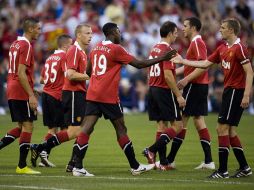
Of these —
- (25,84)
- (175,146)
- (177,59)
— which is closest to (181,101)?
(177,59)

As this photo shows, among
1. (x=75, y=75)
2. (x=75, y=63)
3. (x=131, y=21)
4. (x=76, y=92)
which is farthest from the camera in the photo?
(x=131, y=21)

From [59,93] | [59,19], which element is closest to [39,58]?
[59,19]

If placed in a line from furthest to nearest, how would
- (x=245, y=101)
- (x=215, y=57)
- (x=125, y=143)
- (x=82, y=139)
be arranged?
(x=215, y=57)
(x=125, y=143)
(x=82, y=139)
(x=245, y=101)

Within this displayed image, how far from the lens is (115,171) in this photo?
15.0 meters

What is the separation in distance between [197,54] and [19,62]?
10.7 ft

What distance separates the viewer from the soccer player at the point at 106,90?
14062 millimetres

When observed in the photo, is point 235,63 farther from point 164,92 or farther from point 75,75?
point 75,75

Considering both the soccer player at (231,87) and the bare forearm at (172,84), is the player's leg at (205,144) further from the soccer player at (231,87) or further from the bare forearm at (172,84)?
the soccer player at (231,87)

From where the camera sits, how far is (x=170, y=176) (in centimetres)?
1429

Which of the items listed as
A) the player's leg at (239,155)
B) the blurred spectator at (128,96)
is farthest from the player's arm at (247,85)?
the blurred spectator at (128,96)

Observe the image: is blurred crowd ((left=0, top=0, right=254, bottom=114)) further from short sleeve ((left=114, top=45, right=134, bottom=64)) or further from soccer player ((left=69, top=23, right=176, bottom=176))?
short sleeve ((left=114, top=45, right=134, bottom=64))

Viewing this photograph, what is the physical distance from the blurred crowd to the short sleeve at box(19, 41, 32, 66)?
15.9 meters

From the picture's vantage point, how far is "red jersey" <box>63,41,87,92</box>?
14.8 metres

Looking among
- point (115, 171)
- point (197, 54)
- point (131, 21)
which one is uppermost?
point (131, 21)
